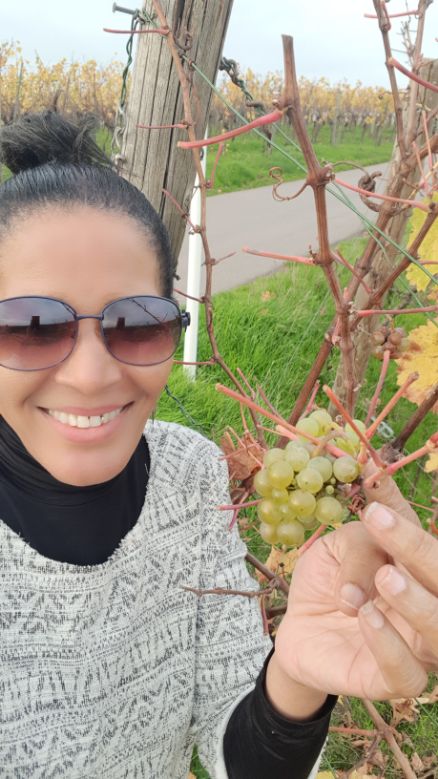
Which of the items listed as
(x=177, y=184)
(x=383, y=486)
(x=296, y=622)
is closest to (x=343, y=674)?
(x=296, y=622)

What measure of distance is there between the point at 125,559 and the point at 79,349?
484 millimetres

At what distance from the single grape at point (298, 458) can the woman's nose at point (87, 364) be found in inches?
16.0

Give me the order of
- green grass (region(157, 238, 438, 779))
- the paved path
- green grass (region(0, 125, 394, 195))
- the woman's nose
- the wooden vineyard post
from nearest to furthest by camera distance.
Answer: the woman's nose
the wooden vineyard post
green grass (region(157, 238, 438, 779))
the paved path
green grass (region(0, 125, 394, 195))

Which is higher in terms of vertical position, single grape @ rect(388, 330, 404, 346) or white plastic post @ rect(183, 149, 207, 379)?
single grape @ rect(388, 330, 404, 346)

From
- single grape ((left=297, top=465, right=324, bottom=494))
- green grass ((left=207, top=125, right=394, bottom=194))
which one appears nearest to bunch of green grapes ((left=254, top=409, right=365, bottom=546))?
single grape ((left=297, top=465, right=324, bottom=494))

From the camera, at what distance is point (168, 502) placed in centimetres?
137

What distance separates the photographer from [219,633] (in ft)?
4.60

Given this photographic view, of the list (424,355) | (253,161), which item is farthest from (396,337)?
(253,161)

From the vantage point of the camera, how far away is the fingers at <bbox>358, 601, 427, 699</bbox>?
26.4 inches

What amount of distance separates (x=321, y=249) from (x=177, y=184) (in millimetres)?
1262

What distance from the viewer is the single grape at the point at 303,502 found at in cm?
70

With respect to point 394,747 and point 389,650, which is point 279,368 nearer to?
point 394,747

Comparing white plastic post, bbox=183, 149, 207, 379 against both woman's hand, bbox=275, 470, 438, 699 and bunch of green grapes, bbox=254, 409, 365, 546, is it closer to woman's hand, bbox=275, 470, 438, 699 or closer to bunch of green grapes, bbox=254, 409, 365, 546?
woman's hand, bbox=275, 470, 438, 699

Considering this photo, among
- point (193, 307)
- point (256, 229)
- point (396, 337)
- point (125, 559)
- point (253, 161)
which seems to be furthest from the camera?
point (253, 161)
